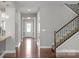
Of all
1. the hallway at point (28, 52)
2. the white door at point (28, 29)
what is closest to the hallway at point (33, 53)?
the hallway at point (28, 52)

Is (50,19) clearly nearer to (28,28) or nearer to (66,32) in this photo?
(66,32)

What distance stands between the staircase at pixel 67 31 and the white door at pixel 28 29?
11.6 meters

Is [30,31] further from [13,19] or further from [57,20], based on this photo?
[13,19]

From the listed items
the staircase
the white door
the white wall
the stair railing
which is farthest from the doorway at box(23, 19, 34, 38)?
the stair railing

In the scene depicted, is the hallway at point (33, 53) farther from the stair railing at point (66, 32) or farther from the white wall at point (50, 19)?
the white wall at point (50, 19)

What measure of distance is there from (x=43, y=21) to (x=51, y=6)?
104 centimetres

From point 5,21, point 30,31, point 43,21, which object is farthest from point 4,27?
point 30,31

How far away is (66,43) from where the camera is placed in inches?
328

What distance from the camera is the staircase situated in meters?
8.60

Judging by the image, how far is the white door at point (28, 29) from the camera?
848 inches

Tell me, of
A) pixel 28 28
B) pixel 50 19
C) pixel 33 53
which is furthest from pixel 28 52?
pixel 28 28

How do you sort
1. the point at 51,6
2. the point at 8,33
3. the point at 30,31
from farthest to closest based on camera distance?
1. the point at 30,31
2. the point at 51,6
3. the point at 8,33

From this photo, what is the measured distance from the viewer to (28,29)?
22.0m

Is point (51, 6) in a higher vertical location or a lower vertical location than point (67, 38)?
higher
